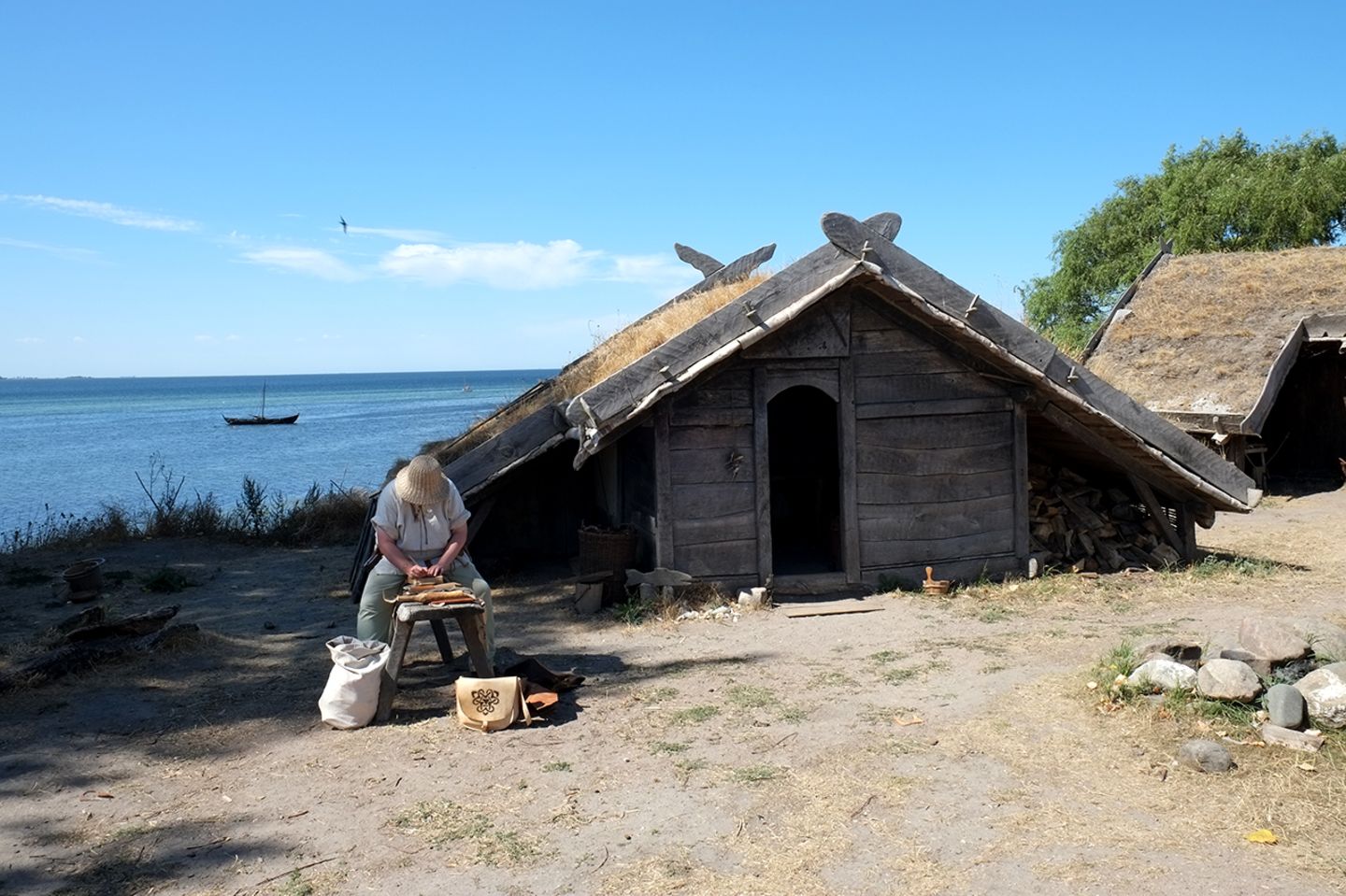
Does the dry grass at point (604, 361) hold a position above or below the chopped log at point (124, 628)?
above

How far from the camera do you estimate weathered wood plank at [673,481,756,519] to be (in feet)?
31.5

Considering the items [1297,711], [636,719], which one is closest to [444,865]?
[636,719]

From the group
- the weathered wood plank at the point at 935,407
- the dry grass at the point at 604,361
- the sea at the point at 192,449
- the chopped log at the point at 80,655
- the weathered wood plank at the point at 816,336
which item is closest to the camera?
the chopped log at the point at 80,655

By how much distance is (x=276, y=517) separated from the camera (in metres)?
15.5

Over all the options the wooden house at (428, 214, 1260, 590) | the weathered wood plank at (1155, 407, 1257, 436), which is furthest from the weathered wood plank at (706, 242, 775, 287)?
the weathered wood plank at (1155, 407, 1257, 436)

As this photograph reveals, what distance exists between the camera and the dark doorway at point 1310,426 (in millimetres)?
16906

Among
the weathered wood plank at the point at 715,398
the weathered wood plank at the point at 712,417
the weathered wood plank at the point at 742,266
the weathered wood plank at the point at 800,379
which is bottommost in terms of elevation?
the weathered wood plank at the point at 712,417

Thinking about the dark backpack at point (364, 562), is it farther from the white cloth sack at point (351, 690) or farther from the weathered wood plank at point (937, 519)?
the weathered wood plank at point (937, 519)

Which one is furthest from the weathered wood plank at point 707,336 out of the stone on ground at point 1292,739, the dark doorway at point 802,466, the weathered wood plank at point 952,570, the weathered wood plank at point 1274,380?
the weathered wood plank at point 1274,380

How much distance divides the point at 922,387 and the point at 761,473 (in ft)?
6.20

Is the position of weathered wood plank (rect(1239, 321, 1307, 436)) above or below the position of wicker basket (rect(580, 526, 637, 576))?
above

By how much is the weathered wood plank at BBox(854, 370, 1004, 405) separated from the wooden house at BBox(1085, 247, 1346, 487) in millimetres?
6684

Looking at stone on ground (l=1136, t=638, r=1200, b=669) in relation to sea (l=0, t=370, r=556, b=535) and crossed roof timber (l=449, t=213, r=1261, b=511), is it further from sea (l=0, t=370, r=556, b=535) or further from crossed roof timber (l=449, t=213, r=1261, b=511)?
sea (l=0, t=370, r=556, b=535)

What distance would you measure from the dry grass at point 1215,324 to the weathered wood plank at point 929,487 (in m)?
6.75
